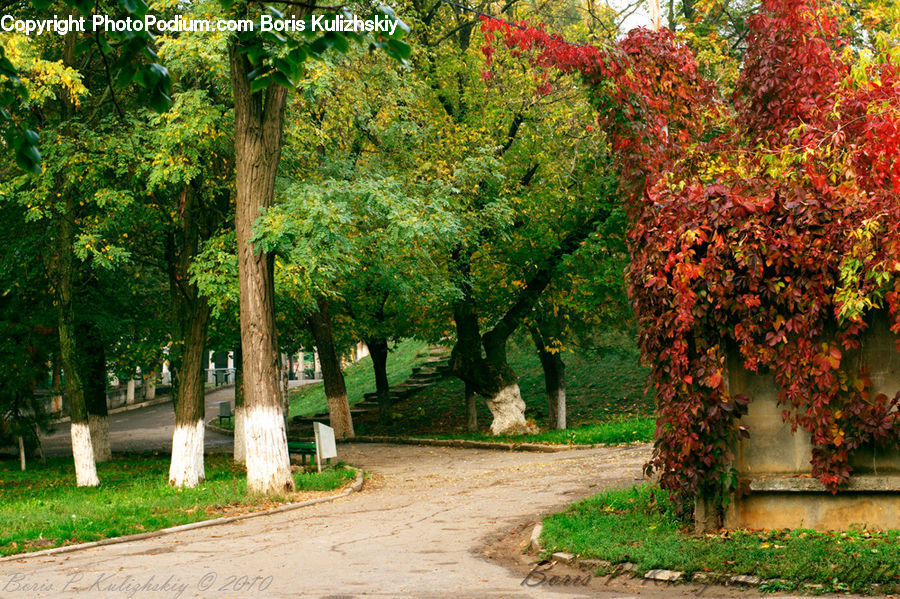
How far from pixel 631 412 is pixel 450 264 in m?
8.64

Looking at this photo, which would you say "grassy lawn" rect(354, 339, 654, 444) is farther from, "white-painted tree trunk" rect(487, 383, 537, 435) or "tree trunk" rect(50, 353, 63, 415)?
"tree trunk" rect(50, 353, 63, 415)

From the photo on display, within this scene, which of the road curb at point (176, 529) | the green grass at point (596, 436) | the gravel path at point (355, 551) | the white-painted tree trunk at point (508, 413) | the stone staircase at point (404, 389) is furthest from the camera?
the stone staircase at point (404, 389)

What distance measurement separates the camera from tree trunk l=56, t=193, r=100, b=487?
16531 millimetres

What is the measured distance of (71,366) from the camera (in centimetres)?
1655

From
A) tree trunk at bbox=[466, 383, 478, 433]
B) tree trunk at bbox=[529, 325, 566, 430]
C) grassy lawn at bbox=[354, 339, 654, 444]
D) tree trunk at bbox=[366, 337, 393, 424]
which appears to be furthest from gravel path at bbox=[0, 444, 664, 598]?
tree trunk at bbox=[366, 337, 393, 424]

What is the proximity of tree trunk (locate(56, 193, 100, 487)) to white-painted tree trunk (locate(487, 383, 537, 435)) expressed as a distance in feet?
37.2

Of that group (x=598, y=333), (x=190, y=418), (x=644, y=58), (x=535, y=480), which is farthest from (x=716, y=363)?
(x=598, y=333)

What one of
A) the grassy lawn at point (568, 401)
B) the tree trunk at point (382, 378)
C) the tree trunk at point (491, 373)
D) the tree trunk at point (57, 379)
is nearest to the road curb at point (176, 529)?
the grassy lawn at point (568, 401)

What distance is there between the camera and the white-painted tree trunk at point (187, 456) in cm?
1659

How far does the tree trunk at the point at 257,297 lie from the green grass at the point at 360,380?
67.3 ft

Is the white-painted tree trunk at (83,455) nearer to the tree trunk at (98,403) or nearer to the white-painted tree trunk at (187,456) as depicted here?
the white-painted tree trunk at (187,456)

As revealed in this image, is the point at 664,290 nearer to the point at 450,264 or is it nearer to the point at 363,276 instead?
the point at 363,276

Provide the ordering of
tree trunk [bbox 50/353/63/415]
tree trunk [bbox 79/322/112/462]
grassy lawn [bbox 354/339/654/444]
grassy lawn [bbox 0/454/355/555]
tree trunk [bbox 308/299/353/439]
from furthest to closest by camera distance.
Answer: grassy lawn [bbox 354/339/654/444], tree trunk [bbox 308/299/353/439], tree trunk [bbox 50/353/63/415], tree trunk [bbox 79/322/112/462], grassy lawn [bbox 0/454/355/555]

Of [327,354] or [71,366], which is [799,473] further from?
[327,354]
